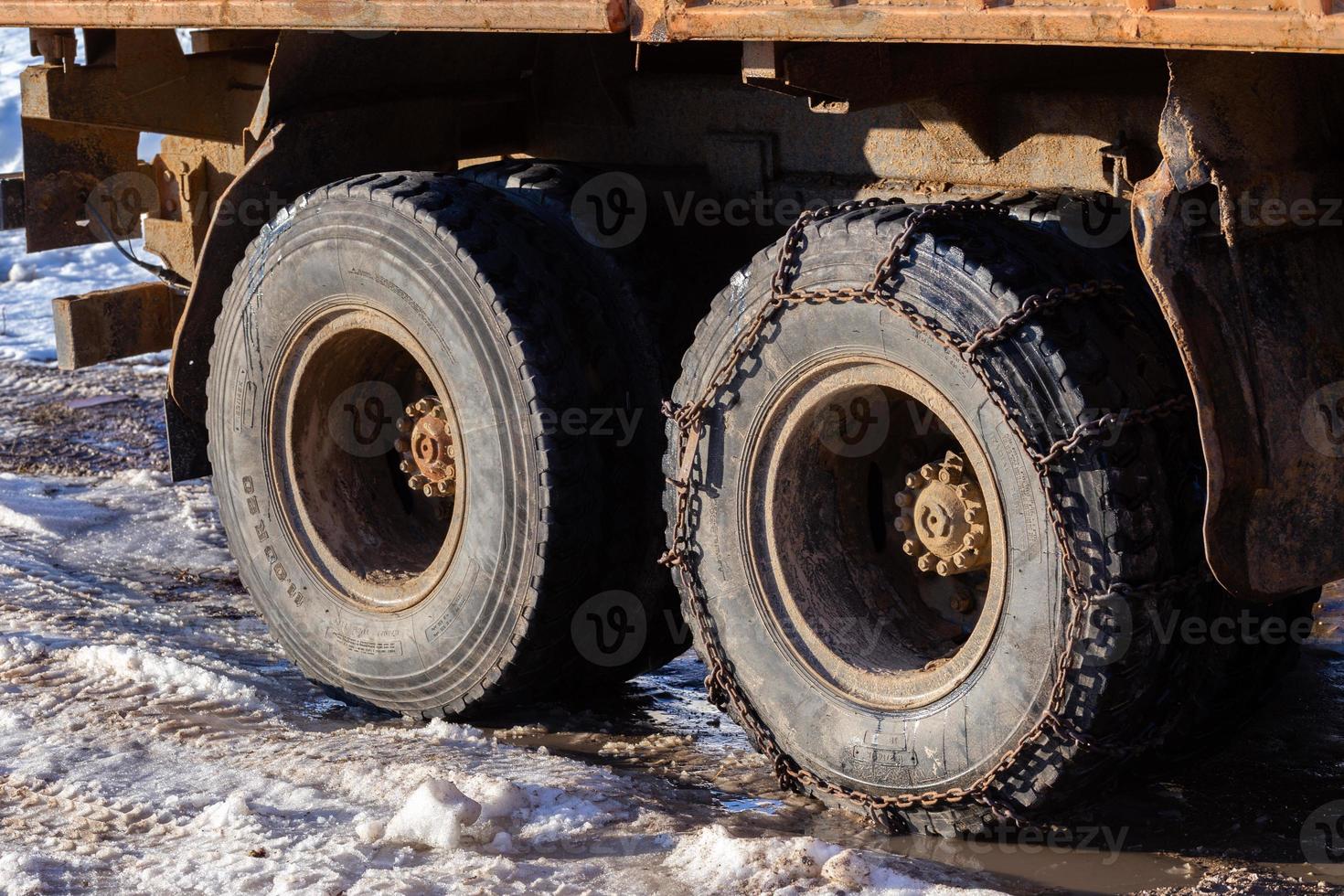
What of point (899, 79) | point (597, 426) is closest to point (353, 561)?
point (597, 426)

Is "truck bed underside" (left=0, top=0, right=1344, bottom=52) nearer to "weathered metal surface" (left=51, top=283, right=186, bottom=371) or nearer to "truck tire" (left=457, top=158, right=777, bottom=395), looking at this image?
"truck tire" (left=457, top=158, right=777, bottom=395)

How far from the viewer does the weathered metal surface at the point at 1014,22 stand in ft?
8.95

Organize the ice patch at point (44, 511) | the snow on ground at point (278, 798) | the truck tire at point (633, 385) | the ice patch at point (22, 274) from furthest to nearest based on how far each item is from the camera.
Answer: the ice patch at point (22, 274) < the ice patch at point (44, 511) < the truck tire at point (633, 385) < the snow on ground at point (278, 798)

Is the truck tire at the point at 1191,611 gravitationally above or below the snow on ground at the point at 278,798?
above

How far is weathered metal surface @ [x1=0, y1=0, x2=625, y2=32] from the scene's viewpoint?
148 inches

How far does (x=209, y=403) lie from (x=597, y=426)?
1338 mm

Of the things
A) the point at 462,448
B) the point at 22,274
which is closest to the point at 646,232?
the point at 462,448

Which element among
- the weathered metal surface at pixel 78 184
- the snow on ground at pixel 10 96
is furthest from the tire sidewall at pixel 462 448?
the snow on ground at pixel 10 96

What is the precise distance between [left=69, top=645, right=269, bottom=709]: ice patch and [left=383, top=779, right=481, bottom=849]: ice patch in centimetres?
109

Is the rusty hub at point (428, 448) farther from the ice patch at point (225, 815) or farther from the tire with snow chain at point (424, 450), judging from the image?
the ice patch at point (225, 815)

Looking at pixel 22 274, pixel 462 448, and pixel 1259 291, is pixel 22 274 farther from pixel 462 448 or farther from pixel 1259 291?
pixel 1259 291

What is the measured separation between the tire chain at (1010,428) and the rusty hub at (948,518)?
38 centimetres

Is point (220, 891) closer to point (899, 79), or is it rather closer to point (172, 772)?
point (172, 772)

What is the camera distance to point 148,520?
6.89 metres
